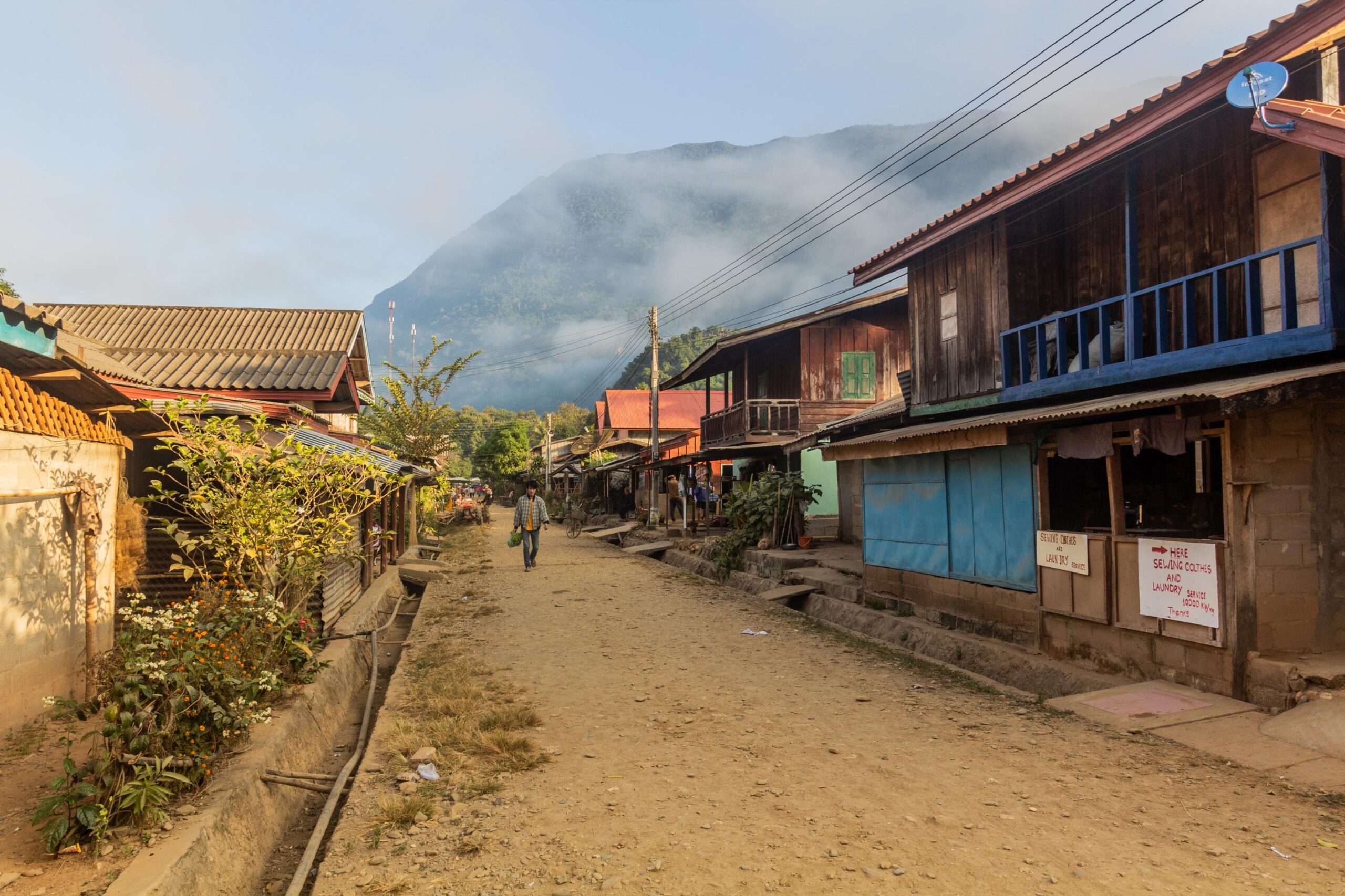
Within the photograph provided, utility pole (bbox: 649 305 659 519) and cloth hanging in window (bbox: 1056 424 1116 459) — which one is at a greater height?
utility pole (bbox: 649 305 659 519)

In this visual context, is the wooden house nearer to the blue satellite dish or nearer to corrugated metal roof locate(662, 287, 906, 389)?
corrugated metal roof locate(662, 287, 906, 389)

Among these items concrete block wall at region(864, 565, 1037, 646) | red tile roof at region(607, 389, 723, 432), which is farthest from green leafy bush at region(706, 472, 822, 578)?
red tile roof at region(607, 389, 723, 432)

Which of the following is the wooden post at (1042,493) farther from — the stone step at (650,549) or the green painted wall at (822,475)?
the stone step at (650,549)

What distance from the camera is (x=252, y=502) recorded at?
693cm

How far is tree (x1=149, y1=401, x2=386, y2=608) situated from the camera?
6.79m

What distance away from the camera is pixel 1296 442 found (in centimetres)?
643

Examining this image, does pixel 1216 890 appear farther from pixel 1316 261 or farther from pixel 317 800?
pixel 1316 261

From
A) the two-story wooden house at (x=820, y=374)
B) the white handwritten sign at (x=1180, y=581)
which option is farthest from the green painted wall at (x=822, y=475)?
the white handwritten sign at (x=1180, y=581)

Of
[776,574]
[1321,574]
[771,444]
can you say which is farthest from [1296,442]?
[771,444]

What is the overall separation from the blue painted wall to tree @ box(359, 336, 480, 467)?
51.8 ft

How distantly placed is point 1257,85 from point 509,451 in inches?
2045

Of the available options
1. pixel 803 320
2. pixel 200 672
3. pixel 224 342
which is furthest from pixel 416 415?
pixel 200 672

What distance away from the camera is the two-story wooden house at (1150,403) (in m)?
6.40

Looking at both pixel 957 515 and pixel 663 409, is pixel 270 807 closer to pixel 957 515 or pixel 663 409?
pixel 957 515
